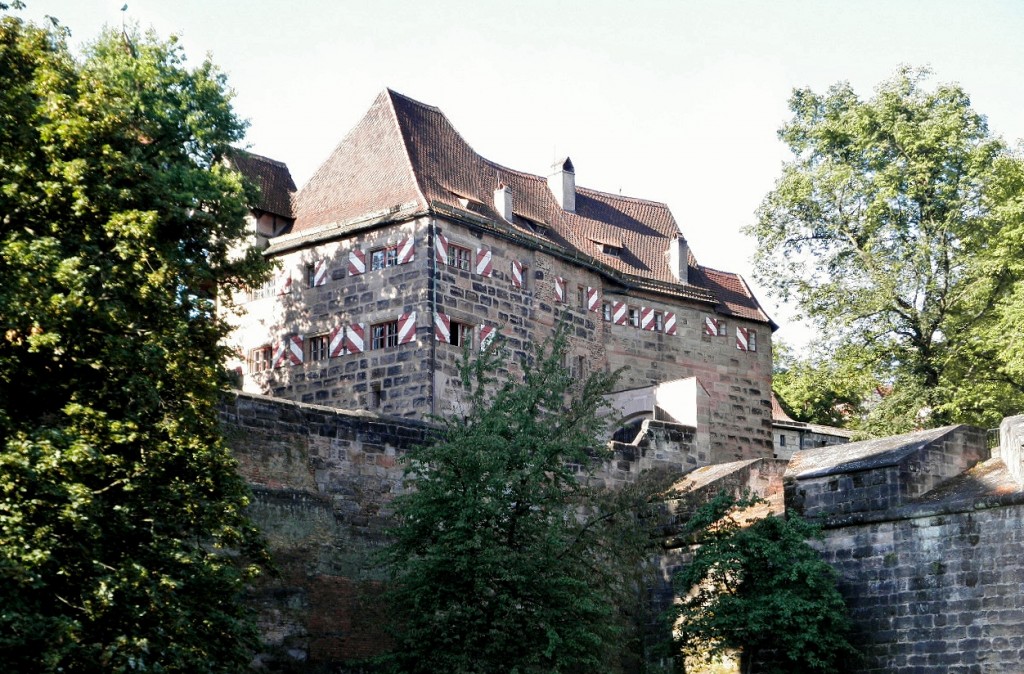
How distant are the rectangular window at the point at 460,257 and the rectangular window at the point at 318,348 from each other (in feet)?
9.59

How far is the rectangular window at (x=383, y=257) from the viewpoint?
29438 mm

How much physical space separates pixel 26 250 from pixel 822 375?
22481mm

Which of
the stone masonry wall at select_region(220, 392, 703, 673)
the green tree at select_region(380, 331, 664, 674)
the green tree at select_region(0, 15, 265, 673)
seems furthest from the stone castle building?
the green tree at select_region(0, 15, 265, 673)

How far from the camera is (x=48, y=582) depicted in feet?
46.0

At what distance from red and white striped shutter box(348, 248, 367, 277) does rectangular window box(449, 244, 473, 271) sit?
1.70 m

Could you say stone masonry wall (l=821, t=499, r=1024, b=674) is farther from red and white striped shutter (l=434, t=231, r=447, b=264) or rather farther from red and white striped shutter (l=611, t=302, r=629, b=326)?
red and white striped shutter (l=611, t=302, r=629, b=326)

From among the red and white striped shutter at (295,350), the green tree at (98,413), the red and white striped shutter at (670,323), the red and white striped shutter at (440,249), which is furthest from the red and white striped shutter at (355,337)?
the green tree at (98,413)

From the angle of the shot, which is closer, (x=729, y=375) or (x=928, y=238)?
(x=928, y=238)

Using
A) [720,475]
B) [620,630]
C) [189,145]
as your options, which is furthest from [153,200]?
[720,475]

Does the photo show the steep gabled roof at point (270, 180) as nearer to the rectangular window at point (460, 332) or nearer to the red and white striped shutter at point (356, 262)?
the red and white striped shutter at point (356, 262)

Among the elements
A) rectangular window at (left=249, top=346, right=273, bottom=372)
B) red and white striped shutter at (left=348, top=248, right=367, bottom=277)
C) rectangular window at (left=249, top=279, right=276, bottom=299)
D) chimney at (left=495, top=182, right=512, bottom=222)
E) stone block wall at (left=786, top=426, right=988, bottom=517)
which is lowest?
stone block wall at (left=786, top=426, right=988, bottom=517)

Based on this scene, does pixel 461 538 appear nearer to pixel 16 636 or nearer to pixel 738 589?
pixel 738 589

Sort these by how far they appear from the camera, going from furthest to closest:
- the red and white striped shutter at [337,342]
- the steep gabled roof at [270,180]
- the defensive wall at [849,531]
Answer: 1. the steep gabled roof at [270,180]
2. the red and white striped shutter at [337,342]
3. the defensive wall at [849,531]

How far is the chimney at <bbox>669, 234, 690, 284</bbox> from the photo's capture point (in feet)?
121
